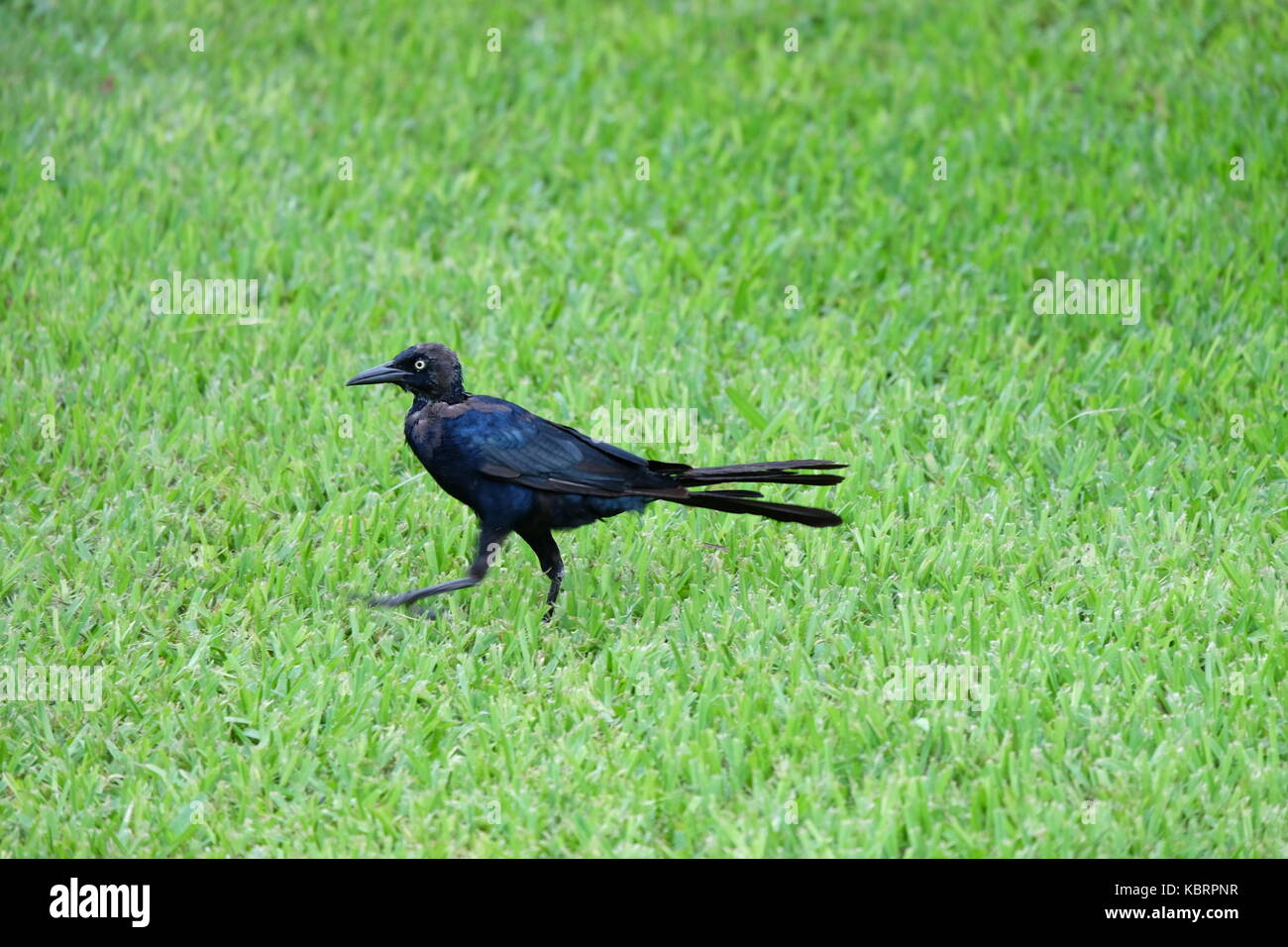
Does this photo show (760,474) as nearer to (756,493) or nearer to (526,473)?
(756,493)

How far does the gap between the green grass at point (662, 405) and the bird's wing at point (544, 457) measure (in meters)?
0.52

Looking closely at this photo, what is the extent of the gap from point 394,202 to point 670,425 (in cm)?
285

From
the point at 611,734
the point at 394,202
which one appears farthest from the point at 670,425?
the point at 394,202

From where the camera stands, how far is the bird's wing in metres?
4.90

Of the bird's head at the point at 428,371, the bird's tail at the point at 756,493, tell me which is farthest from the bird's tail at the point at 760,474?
the bird's head at the point at 428,371

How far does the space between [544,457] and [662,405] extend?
5.88 feet

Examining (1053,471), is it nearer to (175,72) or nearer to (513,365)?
(513,365)

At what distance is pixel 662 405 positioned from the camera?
6.69m

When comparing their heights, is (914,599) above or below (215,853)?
above

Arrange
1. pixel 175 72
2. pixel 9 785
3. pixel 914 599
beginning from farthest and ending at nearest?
pixel 175 72
pixel 914 599
pixel 9 785

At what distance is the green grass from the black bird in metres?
0.36

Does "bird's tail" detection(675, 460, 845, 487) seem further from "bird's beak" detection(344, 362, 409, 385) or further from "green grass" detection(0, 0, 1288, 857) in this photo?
"bird's beak" detection(344, 362, 409, 385)

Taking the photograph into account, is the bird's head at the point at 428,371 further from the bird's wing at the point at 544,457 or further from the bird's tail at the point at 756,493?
the bird's tail at the point at 756,493

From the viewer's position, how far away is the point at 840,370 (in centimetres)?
701
